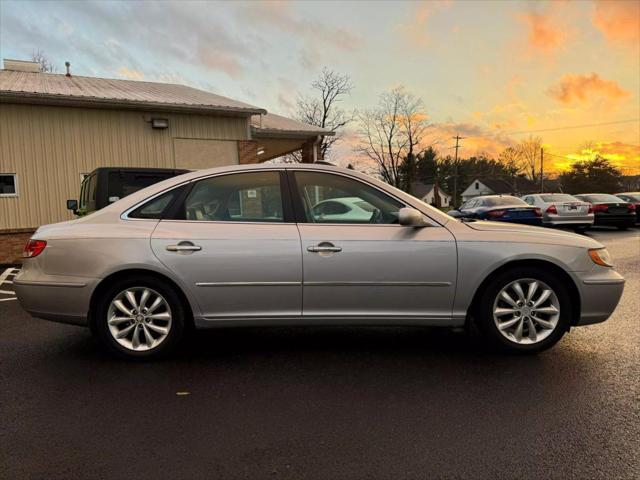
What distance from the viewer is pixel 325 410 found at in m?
2.88

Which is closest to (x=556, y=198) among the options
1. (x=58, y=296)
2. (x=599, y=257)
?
(x=599, y=257)

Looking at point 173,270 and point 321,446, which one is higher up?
point 173,270

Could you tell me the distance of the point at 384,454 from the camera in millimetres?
2393

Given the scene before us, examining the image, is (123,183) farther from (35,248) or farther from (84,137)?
(84,137)

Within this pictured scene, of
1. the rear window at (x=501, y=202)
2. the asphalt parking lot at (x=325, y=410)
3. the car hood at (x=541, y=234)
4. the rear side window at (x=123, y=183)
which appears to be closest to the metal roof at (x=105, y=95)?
the rear side window at (x=123, y=183)

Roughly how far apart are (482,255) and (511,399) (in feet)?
3.65

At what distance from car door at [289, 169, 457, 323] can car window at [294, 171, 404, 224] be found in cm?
7

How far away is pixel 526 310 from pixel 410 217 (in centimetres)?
123

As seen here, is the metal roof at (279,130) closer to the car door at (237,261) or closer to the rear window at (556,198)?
the rear window at (556,198)

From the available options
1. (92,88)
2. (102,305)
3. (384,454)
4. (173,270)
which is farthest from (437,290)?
(92,88)

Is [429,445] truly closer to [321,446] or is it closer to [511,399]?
[321,446]

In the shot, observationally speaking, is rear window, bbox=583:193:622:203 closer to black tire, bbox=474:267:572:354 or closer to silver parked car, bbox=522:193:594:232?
silver parked car, bbox=522:193:594:232

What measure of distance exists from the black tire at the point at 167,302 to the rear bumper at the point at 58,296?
0.12 m

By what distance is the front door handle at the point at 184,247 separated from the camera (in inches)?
141
